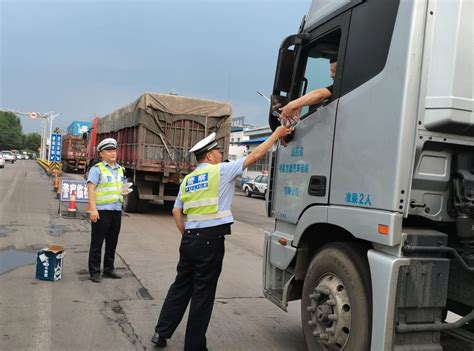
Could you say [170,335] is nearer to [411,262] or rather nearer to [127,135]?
[411,262]

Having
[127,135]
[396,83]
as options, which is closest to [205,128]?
[127,135]

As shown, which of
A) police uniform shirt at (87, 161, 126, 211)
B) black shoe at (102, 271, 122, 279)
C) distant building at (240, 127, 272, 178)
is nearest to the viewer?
police uniform shirt at (87, 161, 126, 211)

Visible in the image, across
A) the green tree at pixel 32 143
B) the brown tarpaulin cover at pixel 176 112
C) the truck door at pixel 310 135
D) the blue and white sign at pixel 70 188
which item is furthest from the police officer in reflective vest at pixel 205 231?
the green tree at pixel 32 143

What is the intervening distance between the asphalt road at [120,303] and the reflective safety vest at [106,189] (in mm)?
1092

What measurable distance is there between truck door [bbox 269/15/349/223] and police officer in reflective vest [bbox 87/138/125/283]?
2.85 metres

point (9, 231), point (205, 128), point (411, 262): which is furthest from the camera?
point (205, 128)

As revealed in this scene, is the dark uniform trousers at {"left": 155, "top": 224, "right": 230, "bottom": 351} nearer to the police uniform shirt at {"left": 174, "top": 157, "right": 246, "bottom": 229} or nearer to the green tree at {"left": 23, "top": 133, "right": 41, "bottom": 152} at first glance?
the police uniform shirt at {"left": 174, "top": 157, "right": 246, "bottom": 229}

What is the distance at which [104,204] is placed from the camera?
6395 millimetres

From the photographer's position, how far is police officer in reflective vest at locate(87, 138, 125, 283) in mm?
6348

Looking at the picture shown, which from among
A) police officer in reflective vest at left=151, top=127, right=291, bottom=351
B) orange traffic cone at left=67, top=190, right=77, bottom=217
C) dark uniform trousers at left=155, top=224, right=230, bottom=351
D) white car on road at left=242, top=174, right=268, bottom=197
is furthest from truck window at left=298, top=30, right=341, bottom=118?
white car on road at left=242, top=174, right=268, bottom=197

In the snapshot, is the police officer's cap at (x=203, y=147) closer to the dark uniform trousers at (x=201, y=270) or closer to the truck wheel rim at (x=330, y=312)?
the dark uniform trousers at (x=201, y=270)

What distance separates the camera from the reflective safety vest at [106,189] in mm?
6395

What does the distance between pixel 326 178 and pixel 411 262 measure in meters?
0.94

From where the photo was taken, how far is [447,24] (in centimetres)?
282
